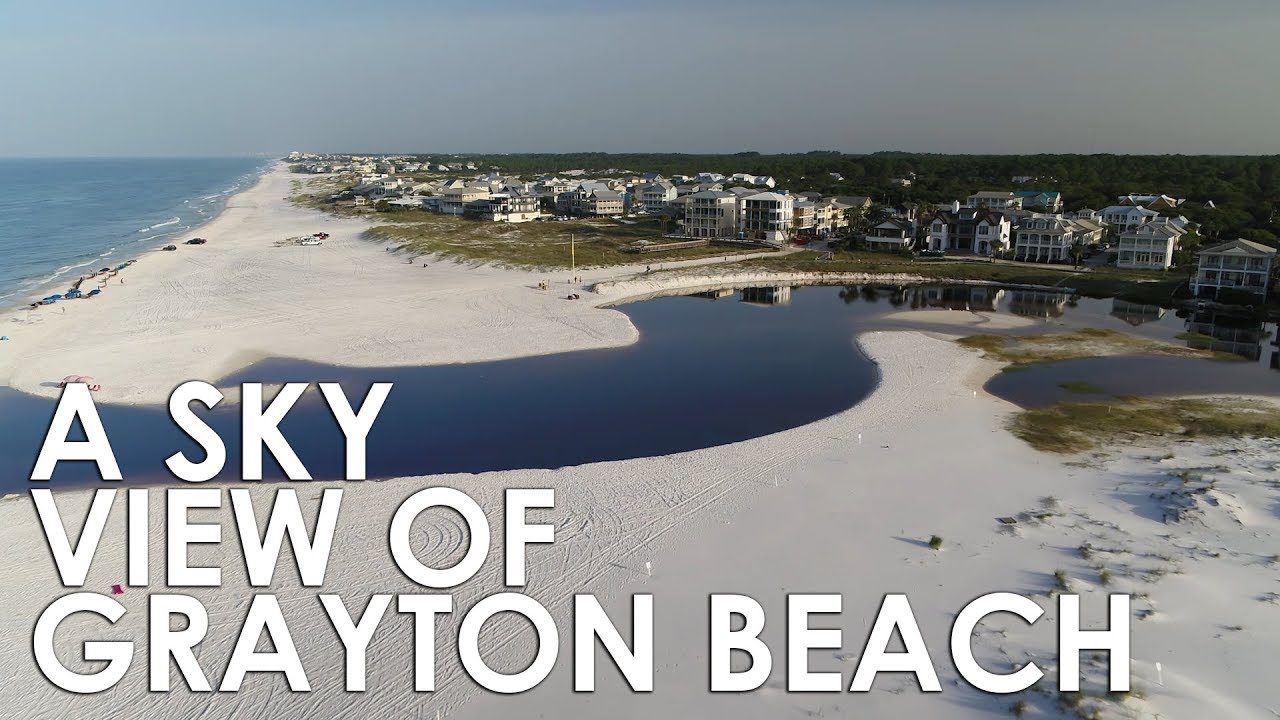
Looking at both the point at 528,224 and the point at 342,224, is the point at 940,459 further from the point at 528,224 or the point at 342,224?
the point at 342,224

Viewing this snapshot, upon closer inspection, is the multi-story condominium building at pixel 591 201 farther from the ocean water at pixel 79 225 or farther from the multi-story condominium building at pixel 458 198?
the ocean water at pixel 79 225

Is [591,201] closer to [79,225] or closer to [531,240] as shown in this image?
[531,240]

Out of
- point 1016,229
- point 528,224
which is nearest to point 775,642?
point 1016,229

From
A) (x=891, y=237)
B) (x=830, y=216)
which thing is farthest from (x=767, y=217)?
(x=891, y=237)

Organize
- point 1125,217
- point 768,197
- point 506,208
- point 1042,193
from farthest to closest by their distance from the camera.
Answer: point 506,208 → point 1042,193 → point 768,197 → point 1125,217

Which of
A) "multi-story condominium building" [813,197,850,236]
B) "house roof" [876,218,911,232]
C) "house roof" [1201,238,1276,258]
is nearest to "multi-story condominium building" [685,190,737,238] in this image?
"multi-story condominium building" [813,197,850,236]

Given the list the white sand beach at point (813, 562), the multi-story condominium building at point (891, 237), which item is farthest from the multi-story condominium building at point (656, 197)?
the white sand beach at point (813, 562)
